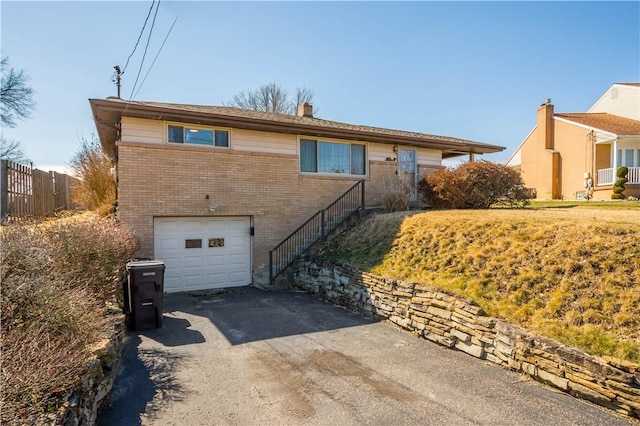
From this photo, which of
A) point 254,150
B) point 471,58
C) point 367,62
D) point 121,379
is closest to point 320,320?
point 121,379

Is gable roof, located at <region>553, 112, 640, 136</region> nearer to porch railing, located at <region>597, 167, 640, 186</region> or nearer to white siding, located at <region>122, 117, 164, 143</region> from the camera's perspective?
porch railing, located at <region>597, 167, 640, 186</region>

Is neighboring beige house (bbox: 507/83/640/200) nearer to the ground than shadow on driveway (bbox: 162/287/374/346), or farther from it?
farther from it

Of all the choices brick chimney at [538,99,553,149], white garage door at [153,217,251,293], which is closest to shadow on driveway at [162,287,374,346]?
white garage door at [153,217,251,293]

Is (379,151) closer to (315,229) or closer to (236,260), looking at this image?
(315,229)

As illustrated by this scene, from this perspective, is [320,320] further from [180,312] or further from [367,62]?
[367,62]


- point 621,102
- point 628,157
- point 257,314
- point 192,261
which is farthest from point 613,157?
point 192,261

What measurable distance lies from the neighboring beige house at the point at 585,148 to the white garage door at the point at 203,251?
19.1 metres

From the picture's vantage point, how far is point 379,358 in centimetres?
519

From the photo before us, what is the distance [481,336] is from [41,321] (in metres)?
5.33

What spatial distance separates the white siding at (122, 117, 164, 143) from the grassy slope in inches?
254

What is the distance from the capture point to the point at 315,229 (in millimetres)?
11695

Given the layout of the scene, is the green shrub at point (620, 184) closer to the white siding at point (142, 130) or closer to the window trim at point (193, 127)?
the window trim at point (193, 127)

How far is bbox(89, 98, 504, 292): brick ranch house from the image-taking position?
9.19m

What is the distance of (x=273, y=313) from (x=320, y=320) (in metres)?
1.16
